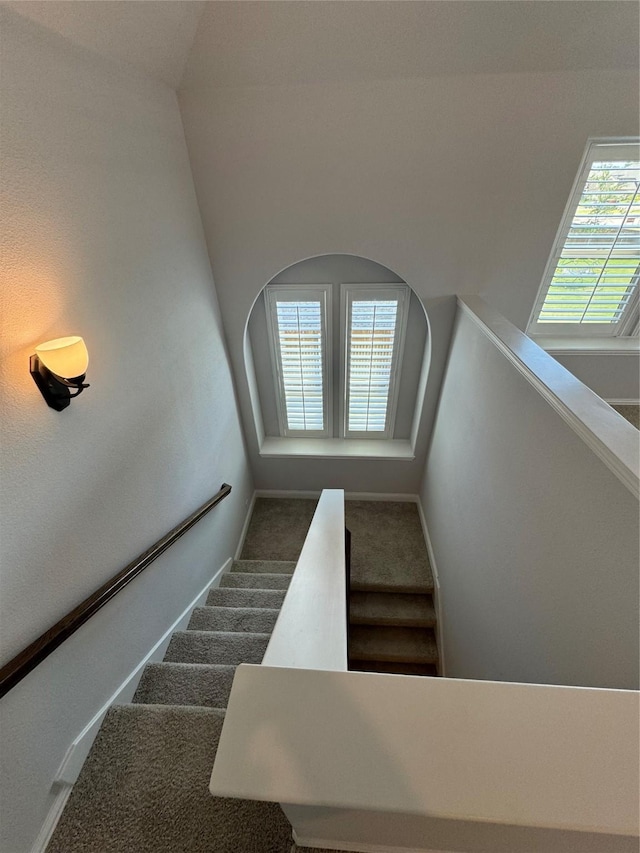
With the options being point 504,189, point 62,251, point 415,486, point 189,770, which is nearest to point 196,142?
point 62,251

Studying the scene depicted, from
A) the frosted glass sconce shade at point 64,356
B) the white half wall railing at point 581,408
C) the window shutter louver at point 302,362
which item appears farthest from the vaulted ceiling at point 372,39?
the window shutter louver at point 302,362

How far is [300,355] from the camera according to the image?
3592 mm

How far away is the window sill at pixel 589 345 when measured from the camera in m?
2.87

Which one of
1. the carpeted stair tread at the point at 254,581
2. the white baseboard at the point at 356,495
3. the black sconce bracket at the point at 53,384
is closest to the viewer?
the black sconce bracket at the point at 53,384

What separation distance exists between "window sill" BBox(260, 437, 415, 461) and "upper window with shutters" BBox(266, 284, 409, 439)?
0.07m

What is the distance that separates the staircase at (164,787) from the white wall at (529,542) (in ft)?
3.66

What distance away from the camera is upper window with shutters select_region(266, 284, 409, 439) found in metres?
3.29

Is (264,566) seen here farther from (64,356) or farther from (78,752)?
(64,356)

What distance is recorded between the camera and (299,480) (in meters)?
4.15

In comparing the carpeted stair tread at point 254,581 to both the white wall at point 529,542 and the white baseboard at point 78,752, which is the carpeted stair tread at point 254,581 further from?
the white wall at point 529,542

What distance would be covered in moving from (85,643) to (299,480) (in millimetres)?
2821

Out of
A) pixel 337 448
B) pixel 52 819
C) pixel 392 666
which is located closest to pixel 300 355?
pixel 337 448

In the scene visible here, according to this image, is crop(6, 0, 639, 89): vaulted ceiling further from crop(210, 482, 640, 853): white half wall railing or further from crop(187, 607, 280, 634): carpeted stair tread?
crop(187, 607, 280, 634): carpeted stair tread

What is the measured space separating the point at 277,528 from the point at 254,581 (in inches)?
38.1
